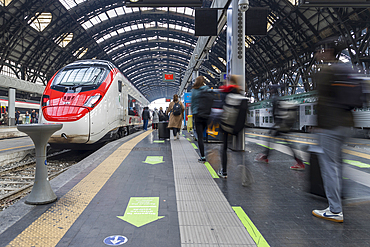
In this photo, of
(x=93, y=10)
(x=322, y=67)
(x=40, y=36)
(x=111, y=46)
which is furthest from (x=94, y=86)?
(x=111, y=46)

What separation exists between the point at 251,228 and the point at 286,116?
286 cm

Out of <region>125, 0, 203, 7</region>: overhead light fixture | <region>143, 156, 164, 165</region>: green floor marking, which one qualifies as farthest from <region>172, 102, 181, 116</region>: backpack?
<region>125, 0, 203, 7</region>: overhead light fixture

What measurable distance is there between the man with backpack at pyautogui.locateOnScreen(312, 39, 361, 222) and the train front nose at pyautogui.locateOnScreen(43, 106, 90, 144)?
18.4ft

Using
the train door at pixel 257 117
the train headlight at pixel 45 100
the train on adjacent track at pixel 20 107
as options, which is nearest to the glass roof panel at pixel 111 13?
the train on adjacent track at pixel 20 107

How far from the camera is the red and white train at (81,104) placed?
6336mm

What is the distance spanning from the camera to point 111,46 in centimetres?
3656

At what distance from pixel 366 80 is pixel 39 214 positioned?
11.9ft

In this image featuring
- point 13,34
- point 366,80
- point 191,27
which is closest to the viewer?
point 366,80

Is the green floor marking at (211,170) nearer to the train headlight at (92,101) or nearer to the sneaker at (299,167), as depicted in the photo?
the sneaker at (299,167)

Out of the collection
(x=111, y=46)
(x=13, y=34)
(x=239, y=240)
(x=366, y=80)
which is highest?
(x=111, y=46)

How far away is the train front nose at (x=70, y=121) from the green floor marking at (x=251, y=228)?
493 centimetres

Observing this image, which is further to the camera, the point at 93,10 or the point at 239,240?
the point at 93,10

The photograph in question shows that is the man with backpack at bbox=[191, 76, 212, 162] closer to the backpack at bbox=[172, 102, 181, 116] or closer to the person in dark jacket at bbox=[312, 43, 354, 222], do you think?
the person in dark jacket at bbox=[312, 43, 354, 222]

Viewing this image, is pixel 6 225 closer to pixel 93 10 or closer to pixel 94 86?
pixel 94 86
